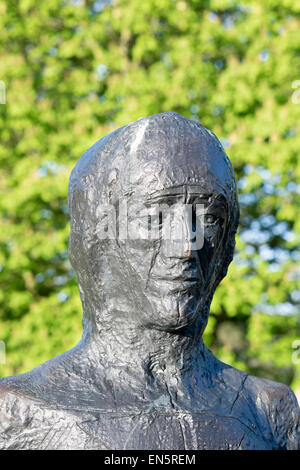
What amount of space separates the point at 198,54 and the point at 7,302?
4.84 meters

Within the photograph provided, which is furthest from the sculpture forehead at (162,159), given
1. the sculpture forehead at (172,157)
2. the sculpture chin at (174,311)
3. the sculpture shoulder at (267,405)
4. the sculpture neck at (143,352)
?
the sculpture shoulder at (267,405)

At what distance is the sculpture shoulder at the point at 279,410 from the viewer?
302 cm

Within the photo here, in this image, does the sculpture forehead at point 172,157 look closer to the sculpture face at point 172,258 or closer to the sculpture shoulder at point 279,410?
the sculpture face at point 172,258

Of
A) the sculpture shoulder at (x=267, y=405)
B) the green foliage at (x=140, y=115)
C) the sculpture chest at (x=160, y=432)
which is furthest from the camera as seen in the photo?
the green foliage at (x=140, y=115)

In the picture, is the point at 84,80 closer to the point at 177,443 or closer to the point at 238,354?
the point at 238,354

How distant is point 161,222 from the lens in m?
2.75

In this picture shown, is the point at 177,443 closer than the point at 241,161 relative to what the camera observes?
Yes

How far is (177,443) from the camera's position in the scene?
264 cm

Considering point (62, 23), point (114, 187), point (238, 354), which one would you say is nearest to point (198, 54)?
point (62, 23)

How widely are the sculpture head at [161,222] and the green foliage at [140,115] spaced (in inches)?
272

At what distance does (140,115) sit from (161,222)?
7454mm

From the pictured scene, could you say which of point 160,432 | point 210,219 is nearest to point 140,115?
point 210,219

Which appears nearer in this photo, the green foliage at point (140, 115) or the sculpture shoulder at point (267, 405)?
the sculpture shoulder at point (267, 405)

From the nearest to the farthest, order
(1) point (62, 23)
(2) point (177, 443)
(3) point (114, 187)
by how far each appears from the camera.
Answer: (2) point (177, 443), (3) point (114, 187), (1) point (62, 23)
